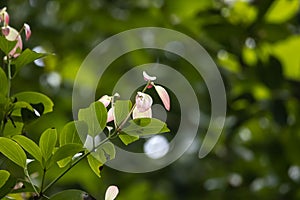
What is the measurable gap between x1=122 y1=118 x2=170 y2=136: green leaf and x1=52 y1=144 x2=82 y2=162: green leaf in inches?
1.4

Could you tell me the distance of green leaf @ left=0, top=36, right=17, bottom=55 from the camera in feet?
1.58

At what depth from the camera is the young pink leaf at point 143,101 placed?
448 millimetres

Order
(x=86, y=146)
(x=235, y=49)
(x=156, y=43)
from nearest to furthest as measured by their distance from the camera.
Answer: (x=86, y=146) → (x=235, y=49) → (x=156, y=43)

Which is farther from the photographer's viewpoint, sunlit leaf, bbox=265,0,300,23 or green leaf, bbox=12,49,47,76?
sunlit leaf, bbox=265,0,300,23

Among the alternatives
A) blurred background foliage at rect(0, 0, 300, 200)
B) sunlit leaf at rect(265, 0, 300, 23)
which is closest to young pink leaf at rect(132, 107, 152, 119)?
blurred background foliage at rect(0, 0, 300, 200)

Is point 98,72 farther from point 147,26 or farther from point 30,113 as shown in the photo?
point 30,113

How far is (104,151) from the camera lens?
1.56ft

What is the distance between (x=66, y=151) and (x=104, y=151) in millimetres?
33

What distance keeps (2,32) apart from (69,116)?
0.72m

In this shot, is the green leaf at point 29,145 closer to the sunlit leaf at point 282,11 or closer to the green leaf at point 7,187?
the green leaf at point 7,187

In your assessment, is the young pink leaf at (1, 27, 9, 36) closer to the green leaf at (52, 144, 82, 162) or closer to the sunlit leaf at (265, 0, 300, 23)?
the green leaf at (52, 144, 82, 162)

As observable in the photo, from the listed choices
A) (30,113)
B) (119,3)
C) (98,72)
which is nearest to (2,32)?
(30,113)

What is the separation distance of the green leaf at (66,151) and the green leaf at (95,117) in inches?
0.7

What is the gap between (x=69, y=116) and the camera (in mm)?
1218
